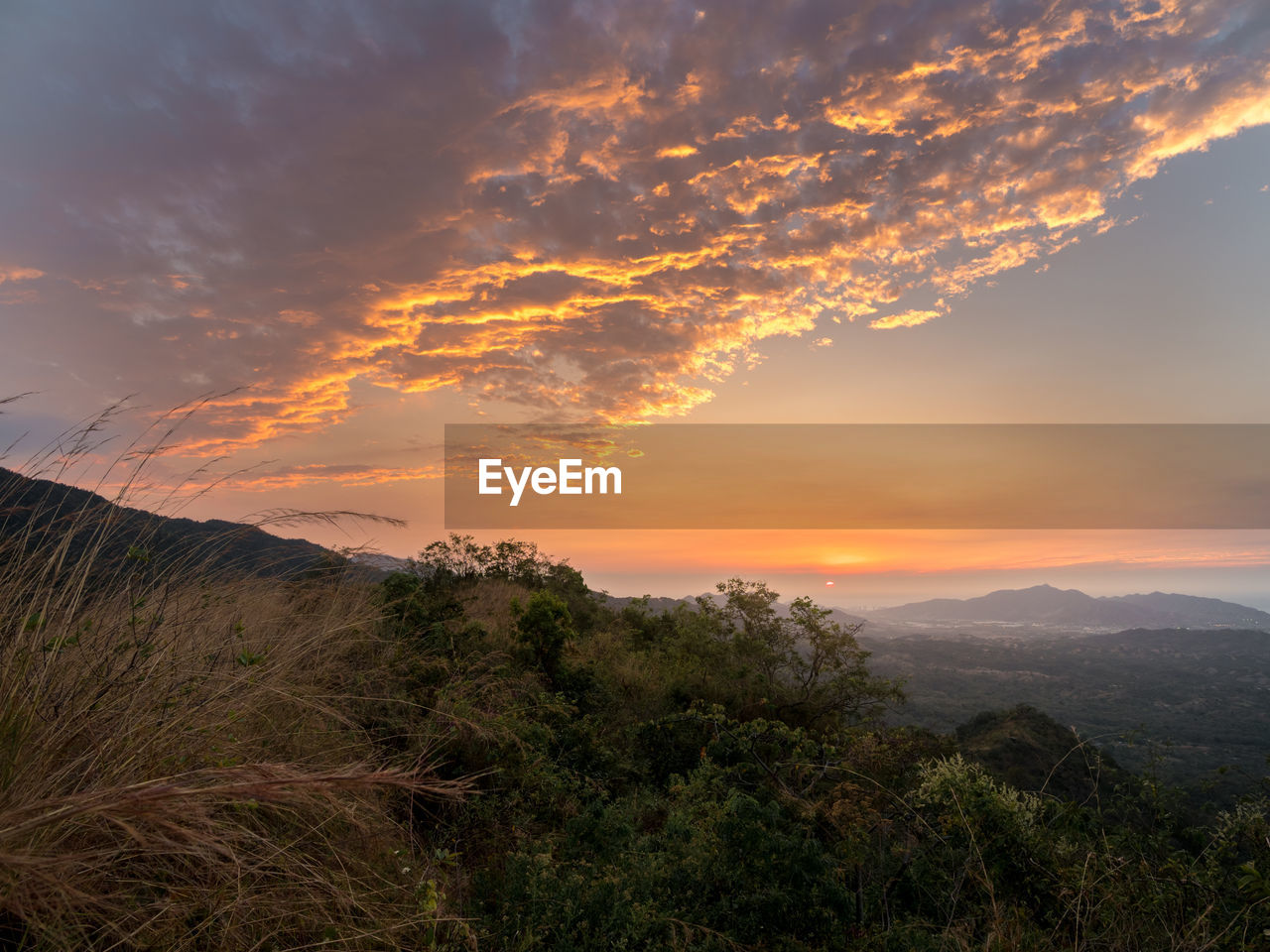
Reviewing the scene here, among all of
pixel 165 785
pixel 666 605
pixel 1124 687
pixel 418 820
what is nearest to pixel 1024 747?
pixel 666 605

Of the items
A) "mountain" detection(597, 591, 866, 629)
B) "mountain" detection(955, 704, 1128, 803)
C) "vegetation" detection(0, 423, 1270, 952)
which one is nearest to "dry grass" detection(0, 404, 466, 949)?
"vegetation" detection(0, 423, 1270, 952)

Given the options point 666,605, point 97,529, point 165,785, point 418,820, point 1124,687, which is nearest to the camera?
point 165,785

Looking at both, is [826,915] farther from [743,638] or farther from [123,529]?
[743,638]

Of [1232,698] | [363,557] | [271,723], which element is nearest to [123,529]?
[271,723]

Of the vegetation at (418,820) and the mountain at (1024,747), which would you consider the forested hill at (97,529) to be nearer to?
the vegetation at (418,820)

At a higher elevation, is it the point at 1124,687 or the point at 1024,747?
the point at 1024,747

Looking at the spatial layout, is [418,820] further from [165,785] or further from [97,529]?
[165,785]

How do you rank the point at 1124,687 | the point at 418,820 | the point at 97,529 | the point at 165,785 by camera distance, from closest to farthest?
the point at 165,785, the point at 97,529, the point at 418,820, the point at 1124,687

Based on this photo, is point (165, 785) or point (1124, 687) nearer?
point (165, 785)
